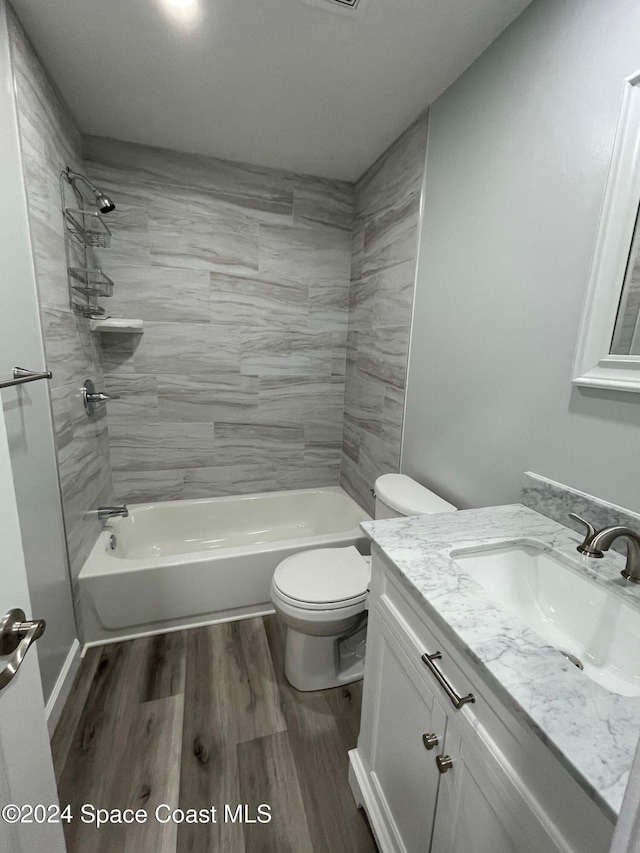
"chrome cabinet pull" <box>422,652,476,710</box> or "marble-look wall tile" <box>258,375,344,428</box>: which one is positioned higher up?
"marble-look wall tile" <box>258,375,344,428</box>

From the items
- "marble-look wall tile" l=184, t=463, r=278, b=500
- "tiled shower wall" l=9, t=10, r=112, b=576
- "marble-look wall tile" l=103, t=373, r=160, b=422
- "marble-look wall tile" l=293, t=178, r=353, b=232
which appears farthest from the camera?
"marble-look wall tile" l=184, t=463, r=278, b=500

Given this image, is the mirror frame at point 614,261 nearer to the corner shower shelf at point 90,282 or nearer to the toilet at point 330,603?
the toilet at point 330,603

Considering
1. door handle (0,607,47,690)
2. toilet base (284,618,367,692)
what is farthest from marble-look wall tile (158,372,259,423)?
door handle (0,607,47,690)

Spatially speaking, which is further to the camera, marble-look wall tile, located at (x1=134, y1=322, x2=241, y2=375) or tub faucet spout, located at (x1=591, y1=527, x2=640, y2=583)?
marble-look wall tile, located at (x1=134, y1=322, x2=241, y2=375)

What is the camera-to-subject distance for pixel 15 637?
0.55 metres

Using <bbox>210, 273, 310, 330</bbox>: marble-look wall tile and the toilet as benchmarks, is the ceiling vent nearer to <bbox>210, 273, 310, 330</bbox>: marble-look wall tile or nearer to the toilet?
<bbox>210, 273, 310, 330</bbox>: marble-look wall tile

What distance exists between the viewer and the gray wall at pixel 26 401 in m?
1.16

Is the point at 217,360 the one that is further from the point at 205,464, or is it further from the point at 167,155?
the point at 167,155

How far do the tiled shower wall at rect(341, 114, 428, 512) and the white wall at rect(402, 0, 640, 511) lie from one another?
16 centimetres

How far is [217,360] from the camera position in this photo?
2361 millimetres

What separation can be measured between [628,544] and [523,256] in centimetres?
89

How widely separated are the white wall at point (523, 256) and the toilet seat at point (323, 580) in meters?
0.53

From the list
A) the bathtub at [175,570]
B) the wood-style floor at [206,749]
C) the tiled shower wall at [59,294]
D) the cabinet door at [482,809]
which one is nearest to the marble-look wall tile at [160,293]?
the tiled shower wall at [59,294]

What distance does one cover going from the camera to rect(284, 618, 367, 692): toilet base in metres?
1.49
